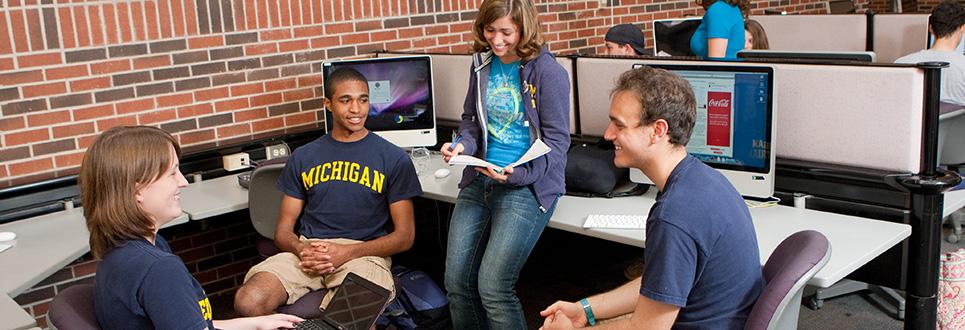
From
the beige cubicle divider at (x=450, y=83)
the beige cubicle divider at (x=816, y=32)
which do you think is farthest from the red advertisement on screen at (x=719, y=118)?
the beige cubicle divider at (x=816, y=32)

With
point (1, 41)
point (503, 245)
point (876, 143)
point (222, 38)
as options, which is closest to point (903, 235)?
point (876, 143)

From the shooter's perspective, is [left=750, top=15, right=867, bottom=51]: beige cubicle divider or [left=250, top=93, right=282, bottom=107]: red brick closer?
[left=250, top=93, right=282, bottom=107]: red brick

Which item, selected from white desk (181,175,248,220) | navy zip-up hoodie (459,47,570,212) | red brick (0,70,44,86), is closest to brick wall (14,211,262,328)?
white desk (181,175,248,220)

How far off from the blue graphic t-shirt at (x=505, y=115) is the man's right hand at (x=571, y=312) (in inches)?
32.8

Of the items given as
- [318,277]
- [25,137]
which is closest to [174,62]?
→ [25,137]

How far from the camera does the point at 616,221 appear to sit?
2.81 m

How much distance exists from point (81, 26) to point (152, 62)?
0.31 meters

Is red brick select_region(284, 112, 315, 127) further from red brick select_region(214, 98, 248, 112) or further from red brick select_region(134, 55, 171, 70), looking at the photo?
red brick select_region(134, 55, 171, 70)

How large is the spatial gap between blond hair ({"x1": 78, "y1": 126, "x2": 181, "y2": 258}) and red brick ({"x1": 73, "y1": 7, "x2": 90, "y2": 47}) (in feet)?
6.23

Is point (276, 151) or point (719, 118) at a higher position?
point (719, 118)

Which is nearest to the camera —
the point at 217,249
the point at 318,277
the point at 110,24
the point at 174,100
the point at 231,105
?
the point at 318,277

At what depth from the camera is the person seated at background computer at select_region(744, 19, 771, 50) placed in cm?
506

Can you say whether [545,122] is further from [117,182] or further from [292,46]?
[292,46]

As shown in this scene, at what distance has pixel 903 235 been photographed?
2568 mm
